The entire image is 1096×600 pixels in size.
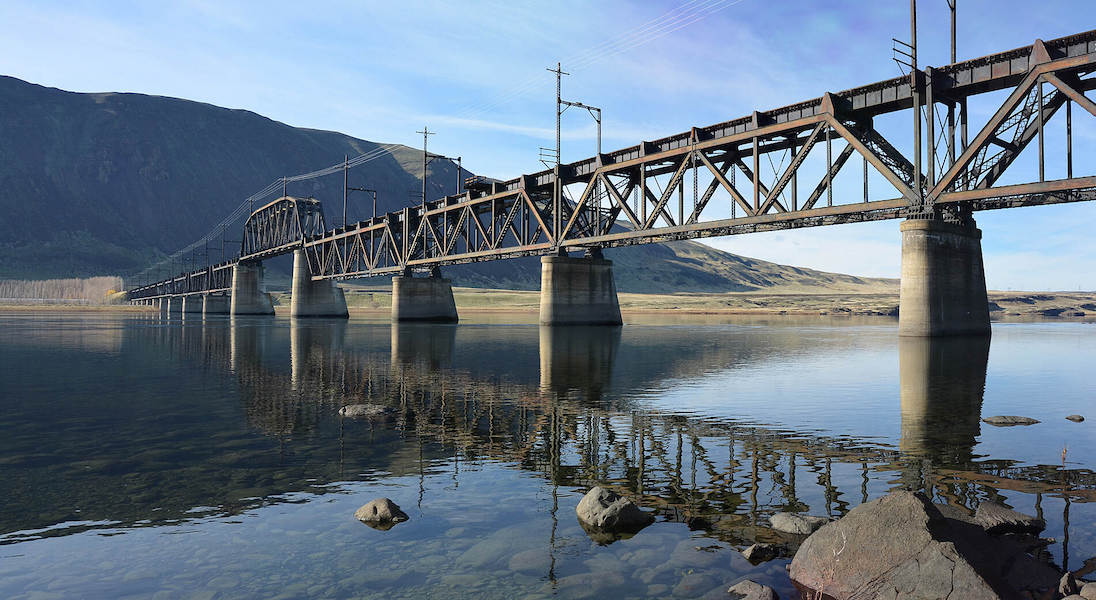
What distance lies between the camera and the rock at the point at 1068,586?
22.1ft

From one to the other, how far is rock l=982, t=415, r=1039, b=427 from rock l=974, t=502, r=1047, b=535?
29.5 ft

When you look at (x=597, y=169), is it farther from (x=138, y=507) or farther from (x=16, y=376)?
(x=138, y=507)

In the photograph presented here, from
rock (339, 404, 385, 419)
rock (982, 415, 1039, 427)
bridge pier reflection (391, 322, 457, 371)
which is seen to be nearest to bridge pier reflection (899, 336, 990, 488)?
rock (982, 415, 1039, 427)

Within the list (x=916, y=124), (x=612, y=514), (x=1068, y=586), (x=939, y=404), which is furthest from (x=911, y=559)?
(x=916, y=124)

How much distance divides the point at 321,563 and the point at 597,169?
2306 inches

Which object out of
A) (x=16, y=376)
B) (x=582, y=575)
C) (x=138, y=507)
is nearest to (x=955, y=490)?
(x=582, y=575)

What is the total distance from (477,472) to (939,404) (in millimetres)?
14251

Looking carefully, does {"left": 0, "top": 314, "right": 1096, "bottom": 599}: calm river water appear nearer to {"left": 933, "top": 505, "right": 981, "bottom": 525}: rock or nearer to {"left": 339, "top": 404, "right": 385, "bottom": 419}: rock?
{"left": 339, "top": 404, "right": 385, "bottom": 419}: rock

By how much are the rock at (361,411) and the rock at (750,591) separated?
1219cm

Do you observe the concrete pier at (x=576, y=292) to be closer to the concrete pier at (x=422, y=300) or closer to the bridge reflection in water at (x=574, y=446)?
the concrete pier at (x=422, y=300)

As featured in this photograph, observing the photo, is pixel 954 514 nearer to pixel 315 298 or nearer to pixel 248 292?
pixel 315 298

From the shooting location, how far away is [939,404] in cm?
1980

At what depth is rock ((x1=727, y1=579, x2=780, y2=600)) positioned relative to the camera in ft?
22.5

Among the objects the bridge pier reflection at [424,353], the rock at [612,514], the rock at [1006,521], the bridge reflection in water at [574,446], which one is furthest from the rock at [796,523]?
the bridge pier reflection at [424,353]
